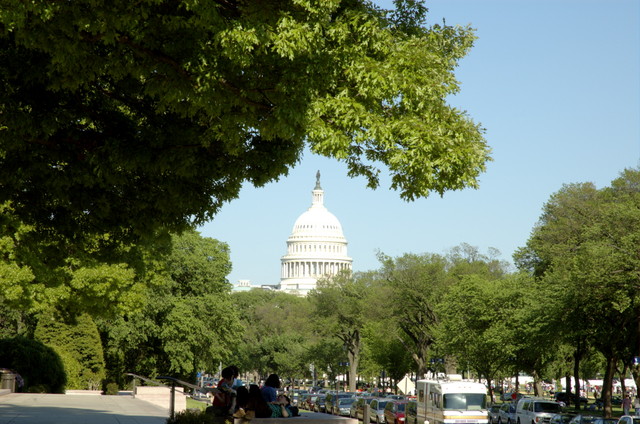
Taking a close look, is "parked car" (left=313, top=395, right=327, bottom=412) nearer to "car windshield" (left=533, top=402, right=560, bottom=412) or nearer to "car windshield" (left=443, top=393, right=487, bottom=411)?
"car windshield" (left=533, top=402, right=560, bottom=412)

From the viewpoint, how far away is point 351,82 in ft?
38.2

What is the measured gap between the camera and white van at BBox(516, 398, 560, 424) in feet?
151

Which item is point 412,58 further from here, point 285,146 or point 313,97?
point 285,146

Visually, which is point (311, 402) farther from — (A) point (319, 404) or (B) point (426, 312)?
(B) point (426, 312)

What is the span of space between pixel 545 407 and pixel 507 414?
4053mm

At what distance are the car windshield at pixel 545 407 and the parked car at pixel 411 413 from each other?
6.62 m

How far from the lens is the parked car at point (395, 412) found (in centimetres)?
4878

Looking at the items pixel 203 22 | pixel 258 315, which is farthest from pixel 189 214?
pixel 258 315

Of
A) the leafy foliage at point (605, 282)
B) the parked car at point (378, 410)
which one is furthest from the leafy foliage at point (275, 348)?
the leafy foliage at point (605, 282)

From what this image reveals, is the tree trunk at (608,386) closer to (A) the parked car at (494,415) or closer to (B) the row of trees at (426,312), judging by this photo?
(B) the row of trees at (426,312)

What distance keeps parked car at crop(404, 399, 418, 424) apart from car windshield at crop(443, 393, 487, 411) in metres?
4.62

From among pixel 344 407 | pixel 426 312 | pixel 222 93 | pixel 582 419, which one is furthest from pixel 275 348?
pixel 222 93

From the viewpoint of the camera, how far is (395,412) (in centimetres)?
4953

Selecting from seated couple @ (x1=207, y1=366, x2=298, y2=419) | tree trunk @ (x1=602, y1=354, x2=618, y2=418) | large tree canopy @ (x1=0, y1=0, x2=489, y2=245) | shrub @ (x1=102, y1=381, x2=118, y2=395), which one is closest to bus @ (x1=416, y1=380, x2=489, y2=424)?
tree trunk @ (x1=602, y1=354, x2=618, y2=418)
